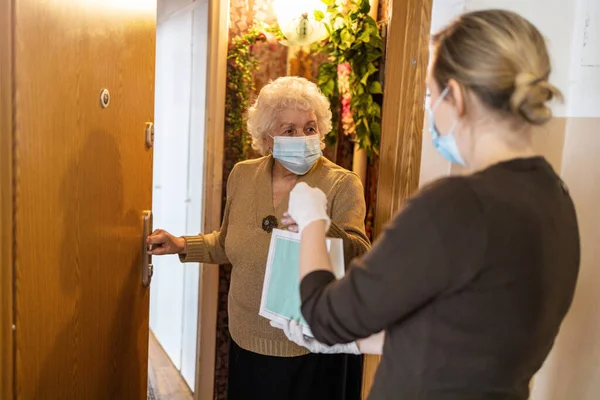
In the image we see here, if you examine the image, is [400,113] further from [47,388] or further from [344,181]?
[47,388]

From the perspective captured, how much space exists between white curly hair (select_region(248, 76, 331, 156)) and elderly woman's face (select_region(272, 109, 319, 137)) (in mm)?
16

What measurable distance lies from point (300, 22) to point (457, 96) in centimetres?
157

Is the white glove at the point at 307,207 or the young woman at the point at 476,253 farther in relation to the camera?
the white glove at the point at 307,207

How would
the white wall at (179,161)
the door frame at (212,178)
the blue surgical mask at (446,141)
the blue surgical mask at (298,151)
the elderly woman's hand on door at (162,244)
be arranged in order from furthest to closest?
the white wall at (179,161), the door frame at (212,178), the elderly woman's hand on door at (162,244), the blue surgical mask at (298,151), the blue surgical mask at (446,141)

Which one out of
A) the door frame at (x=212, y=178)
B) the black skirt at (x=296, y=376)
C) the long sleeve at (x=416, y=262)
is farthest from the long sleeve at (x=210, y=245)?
the long sleeve at (x=416, y=262)

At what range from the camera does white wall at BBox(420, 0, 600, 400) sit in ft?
4.07

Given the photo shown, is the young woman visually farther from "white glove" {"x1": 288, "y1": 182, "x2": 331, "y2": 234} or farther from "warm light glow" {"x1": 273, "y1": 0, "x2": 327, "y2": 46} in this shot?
A: "warm light glow" {"x1": 273, "y1": 0, "x2": 327, "y2": 46}

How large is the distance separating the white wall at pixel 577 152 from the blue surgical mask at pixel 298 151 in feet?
1.80

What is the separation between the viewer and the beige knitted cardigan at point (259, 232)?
158cm

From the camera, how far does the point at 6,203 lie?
95 centimetres

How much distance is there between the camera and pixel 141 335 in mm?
1770

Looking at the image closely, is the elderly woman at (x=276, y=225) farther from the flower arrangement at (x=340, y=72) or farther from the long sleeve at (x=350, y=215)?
the flower arrangement at (x=340, y=72)

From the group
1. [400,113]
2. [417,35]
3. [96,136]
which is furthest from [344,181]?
[96,136]

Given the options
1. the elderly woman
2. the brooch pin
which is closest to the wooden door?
the elderly woman
